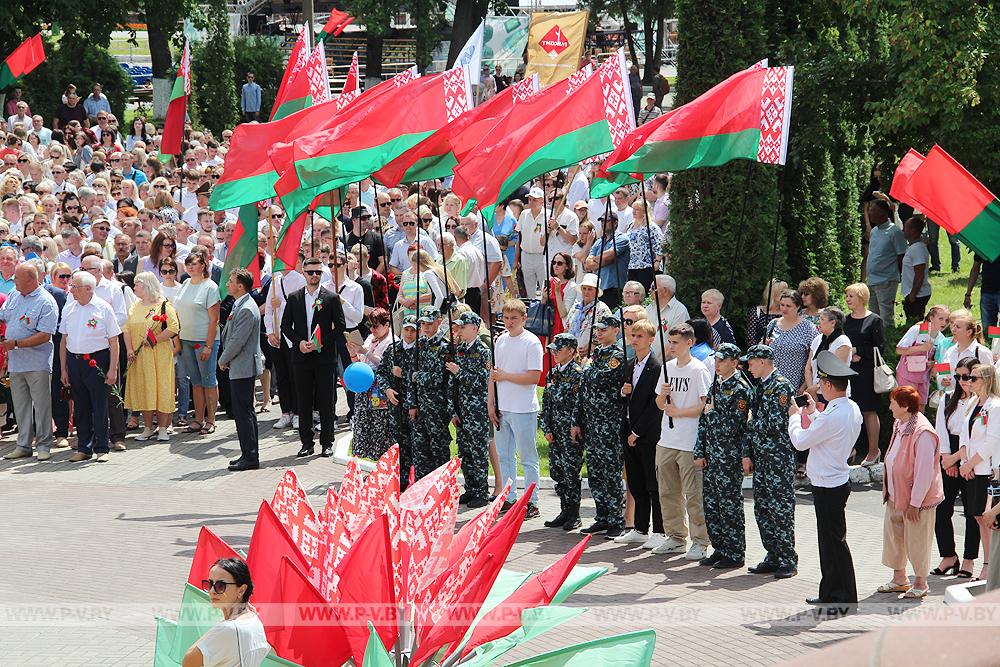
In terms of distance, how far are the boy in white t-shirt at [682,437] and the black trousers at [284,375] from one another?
5508mm

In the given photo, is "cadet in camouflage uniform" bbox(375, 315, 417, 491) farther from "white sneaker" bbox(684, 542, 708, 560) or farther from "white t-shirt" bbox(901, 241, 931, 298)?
"white t-shirt" bbox(901, 241, 931, 298)

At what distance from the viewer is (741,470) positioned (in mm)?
9570

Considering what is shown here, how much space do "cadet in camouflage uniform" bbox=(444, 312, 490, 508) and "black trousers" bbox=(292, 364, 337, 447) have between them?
93.1 inches

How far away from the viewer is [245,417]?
42.7 feet

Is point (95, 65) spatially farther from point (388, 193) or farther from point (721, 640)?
point (721, 640)

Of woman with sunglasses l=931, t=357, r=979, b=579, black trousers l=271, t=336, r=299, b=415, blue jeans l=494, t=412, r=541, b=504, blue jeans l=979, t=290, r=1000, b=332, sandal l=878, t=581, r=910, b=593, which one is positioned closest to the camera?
sandal l=878, t=581, r=910, b=593

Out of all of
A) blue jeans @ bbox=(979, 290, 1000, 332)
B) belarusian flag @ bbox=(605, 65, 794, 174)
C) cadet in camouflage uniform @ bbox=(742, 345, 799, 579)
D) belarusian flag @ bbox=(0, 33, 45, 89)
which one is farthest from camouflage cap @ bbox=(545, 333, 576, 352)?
belarusian flag @ bbox=(0, 33, 45, 89)

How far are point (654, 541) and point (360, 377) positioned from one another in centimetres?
322

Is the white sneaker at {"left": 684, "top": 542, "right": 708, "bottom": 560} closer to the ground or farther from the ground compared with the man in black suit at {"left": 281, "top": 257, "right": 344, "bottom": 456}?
closer to the ground

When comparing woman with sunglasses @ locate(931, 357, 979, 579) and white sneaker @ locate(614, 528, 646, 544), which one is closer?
woman with sunglasses @ locate(931, 357, 979, 579)

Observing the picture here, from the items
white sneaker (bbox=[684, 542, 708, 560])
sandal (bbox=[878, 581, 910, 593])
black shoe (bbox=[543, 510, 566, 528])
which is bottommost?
sandal (bbox=[878, 581, 910, 593])

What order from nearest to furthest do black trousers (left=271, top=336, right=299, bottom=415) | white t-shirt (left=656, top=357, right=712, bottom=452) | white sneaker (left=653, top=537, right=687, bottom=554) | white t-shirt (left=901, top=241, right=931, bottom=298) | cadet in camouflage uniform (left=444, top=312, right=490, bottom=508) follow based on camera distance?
white t-shirt (left=656, top=357, right=712, bottom=452) < white sneaker (left=653, top=537, right=687, bottom=554) < cadet in camouflage uniform (left=444, top=312, right=490, bottom=508) < black trousers (left=271, top=336, right=299, bottom=415) < white t-shirt (left=901, top=241, right=931, bottom=298)

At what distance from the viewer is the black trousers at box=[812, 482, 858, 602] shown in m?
8.55

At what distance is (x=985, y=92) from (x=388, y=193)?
880 cm
